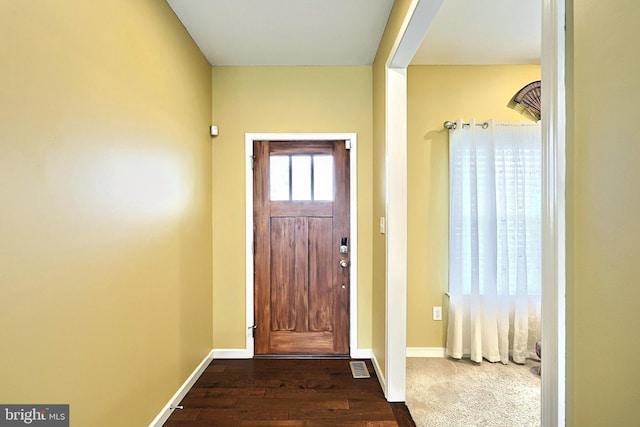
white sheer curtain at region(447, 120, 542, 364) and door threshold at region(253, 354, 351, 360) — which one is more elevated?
white sheer curtain at region(447, 120, 542, 364)

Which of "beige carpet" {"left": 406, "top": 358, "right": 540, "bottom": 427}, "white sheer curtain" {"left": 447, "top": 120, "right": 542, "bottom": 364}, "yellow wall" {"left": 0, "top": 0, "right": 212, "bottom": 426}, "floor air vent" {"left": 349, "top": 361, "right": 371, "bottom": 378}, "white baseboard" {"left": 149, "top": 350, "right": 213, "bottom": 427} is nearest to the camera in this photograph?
"yellow wall" {"left": 0, "top": 0, "right": 212, "bottom": 426}

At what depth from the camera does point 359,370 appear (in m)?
2.91

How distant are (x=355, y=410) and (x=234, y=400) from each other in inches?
33.8

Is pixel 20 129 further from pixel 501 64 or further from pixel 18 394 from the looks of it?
pixel 501 64

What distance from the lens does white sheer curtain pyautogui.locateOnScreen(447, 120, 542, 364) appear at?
3.01 metres

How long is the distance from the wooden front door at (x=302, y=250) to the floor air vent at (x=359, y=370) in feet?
0.69

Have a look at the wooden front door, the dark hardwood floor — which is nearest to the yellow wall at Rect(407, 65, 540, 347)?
the wooden front door

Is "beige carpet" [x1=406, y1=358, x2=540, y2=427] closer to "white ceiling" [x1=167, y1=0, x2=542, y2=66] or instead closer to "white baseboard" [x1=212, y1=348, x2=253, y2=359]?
"white baseboard" [x1=212, y1=348, x2=253, y2=359]

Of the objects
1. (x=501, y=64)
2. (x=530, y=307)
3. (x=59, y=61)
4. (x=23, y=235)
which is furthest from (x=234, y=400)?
(x=501, y=64)

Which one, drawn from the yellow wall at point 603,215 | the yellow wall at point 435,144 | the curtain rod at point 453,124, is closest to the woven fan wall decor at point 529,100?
the yellow wall at point 435,144

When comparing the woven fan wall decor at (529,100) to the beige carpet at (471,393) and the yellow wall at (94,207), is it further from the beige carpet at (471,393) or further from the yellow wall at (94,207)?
the yellow wall at (94,207)

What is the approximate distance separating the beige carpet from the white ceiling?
8.84ft

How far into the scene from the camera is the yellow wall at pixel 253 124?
3209mm

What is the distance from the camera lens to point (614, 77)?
2.02 ft
